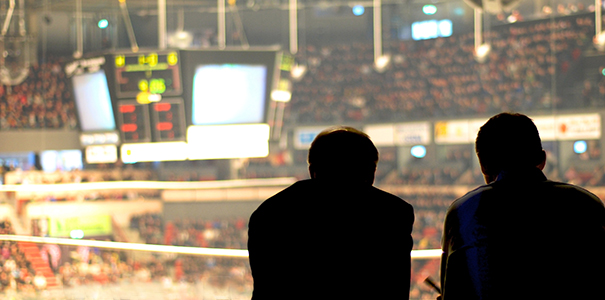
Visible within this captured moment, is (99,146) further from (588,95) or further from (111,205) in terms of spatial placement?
(588,95)

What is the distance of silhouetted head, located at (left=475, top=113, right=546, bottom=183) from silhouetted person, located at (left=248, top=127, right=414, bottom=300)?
0.56 ft

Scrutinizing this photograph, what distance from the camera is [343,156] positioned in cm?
88

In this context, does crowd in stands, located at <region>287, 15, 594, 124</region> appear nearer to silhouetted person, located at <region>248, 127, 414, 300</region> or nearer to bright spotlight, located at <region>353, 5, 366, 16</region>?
bright spotlight, located at <region>353, 5, 366, 16</region>

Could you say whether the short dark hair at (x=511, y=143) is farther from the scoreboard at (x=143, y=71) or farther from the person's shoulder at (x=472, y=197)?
the scoreboard at (x=143, y=71)

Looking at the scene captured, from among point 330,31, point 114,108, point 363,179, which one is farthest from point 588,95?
point 363,179

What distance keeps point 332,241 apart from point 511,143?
1.03ft

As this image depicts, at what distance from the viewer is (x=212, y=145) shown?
5371 millimetres

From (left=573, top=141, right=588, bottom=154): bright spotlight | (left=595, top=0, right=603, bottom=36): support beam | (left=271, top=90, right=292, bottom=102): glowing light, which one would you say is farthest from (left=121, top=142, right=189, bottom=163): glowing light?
(left=573, top=141, right=588, bottom=154): bright spotlight

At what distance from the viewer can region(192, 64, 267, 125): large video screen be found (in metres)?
5.35

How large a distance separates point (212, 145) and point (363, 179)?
4.57m

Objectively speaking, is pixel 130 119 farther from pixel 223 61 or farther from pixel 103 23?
pixel 103 23

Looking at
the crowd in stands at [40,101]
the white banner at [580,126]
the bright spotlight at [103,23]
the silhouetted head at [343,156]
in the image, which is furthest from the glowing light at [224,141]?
the white banner at [580,126]

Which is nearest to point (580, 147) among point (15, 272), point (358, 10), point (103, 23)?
point (358, 10)

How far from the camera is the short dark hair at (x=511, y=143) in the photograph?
0.92m
